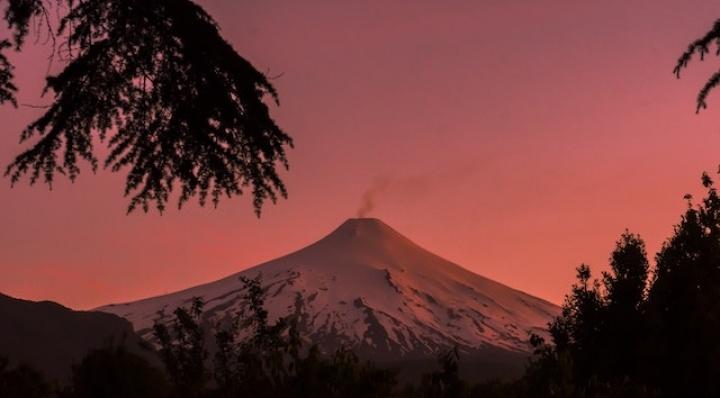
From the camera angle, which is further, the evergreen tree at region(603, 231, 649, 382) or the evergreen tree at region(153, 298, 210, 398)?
the evergreen tree at region(603, 231, 649, 382)

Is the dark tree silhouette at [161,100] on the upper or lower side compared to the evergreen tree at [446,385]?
upper

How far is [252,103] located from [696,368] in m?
25.5

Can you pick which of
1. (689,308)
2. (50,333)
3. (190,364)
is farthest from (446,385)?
(50,333)

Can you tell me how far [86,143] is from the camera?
32.5ft

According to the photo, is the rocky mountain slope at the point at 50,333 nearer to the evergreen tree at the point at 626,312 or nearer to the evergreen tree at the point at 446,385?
the evergreen tree at the point at 626,312

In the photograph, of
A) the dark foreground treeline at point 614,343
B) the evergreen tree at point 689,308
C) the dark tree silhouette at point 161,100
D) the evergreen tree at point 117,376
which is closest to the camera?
the dark tree silhouette at point 161,100

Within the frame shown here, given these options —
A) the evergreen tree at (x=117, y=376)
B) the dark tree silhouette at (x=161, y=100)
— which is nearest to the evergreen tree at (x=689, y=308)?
the evergreen tree at (x=117, y=376)

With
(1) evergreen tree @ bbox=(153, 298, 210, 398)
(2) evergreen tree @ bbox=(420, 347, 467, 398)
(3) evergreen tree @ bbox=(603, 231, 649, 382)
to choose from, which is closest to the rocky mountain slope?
(3) evergreen tree @ bbox=(603, 231, 649, 382)

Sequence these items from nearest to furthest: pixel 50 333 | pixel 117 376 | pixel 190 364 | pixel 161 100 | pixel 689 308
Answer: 1. pixel 161 100
2. pixel 190 364
3. pixel 117 376
4. pixel 689 308
5. pixel 50 333

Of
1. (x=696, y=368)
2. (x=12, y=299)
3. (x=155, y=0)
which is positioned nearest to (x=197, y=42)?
(x=155, y=0)

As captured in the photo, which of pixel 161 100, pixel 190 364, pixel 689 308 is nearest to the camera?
pixel 161 100

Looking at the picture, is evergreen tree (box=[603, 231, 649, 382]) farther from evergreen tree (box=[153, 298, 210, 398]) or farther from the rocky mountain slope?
the rocky mountain slope

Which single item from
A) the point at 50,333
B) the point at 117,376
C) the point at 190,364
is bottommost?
the point at 117,376

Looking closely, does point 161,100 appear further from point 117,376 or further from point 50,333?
point 50,333
